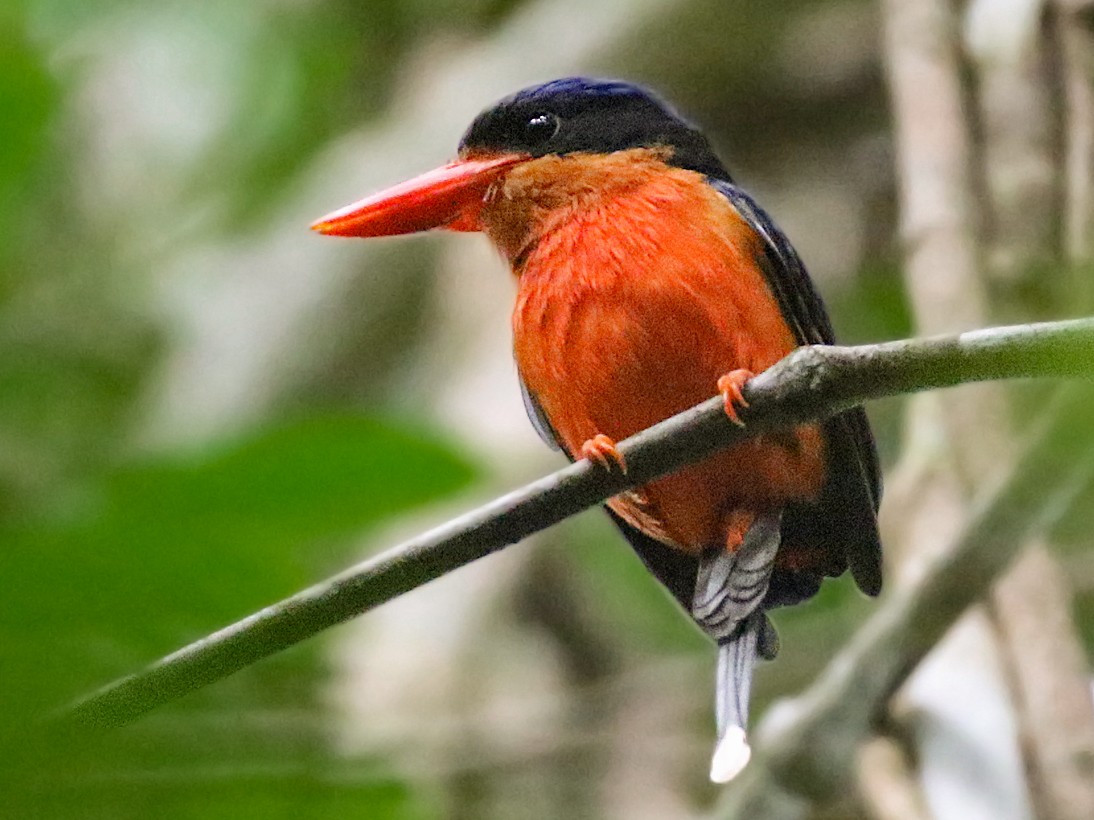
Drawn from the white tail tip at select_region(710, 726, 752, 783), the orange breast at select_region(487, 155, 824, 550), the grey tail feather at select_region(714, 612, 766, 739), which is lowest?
the grey tail feather at select_region(714, 612, 766, 739)

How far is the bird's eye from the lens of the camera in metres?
2.19

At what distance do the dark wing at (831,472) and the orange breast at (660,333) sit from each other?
0.02 meters

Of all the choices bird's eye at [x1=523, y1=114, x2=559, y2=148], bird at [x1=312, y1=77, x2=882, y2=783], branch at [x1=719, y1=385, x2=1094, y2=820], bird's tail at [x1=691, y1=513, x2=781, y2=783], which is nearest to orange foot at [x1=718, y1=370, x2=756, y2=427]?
bird at [x1=312, y1=77, x2=882, y2=783]

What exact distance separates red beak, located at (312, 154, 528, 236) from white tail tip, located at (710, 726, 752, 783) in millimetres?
838

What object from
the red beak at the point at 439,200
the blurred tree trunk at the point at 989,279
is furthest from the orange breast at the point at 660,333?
the blurred tree trunk at the point at 989,279

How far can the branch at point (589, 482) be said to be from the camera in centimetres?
112

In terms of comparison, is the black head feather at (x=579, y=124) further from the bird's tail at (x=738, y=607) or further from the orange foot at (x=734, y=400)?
the orange foot at (x=734, y=400)

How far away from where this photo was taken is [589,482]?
1.33m

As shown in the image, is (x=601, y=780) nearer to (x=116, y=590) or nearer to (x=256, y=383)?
(x=256, y=383)

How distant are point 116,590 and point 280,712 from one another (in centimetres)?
112

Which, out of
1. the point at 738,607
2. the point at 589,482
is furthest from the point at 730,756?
the point at 738,607

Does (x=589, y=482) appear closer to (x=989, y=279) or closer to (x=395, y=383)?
(x=989, y=279)

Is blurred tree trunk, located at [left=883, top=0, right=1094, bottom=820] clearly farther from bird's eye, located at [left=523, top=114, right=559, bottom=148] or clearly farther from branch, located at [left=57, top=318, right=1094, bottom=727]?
branch, located at [left=57, top=318, right=1094, bottom=727]

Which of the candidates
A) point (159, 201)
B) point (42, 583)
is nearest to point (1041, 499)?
point (42, 583)
